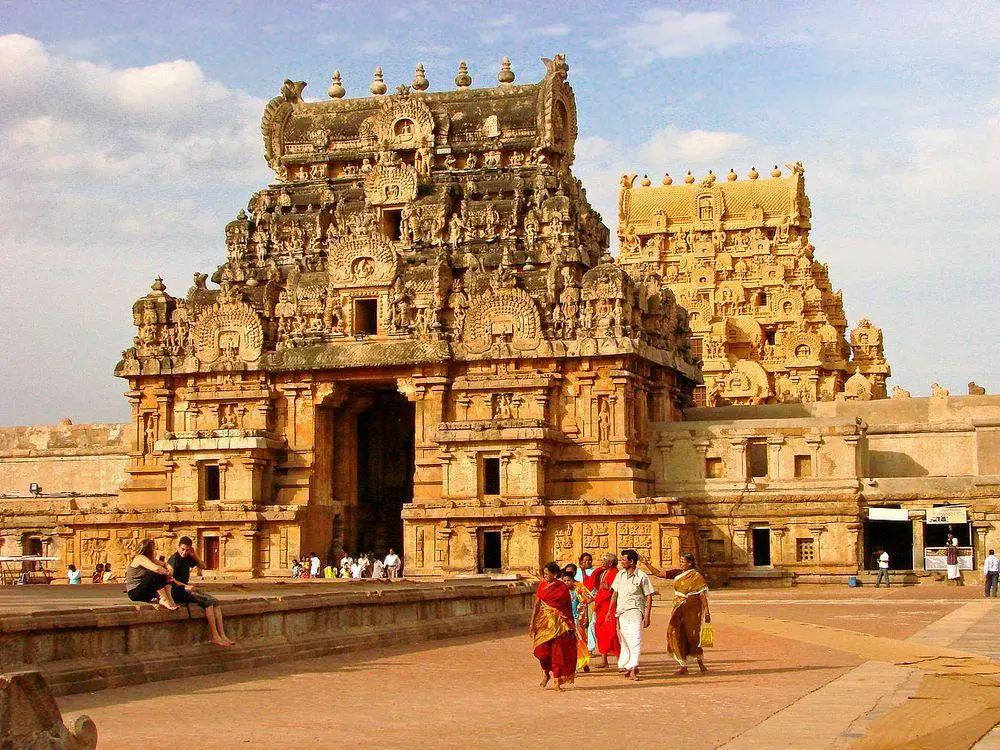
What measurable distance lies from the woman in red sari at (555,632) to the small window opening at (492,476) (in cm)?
3104

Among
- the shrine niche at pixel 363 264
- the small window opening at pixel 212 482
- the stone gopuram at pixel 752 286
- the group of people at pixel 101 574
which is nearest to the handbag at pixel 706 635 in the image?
the group of people at pixel 101 574

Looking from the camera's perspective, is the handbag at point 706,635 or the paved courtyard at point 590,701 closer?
the paved courtyard at point 590,701

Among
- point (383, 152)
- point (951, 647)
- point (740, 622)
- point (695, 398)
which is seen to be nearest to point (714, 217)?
point (695, 398)

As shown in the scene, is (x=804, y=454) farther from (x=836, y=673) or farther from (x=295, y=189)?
(x=836, y=673)

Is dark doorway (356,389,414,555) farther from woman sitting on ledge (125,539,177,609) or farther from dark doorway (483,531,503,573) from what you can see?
woman sitting on ledge (125,539,177,609)

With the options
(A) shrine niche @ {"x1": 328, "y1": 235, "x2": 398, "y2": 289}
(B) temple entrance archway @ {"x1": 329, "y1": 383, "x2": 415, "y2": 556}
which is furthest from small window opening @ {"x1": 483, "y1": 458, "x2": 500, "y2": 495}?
(A) shrine niche @ {"x1": 328, "y1": 235, "x2": 398, "y2": 289}

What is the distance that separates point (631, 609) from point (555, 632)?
1861 mm

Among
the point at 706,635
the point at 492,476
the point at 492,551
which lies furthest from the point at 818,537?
the point at 706,635

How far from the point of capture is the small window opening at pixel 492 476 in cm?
5012

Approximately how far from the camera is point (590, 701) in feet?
56.4

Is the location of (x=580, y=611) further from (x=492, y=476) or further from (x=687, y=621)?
(x=492, y=476)

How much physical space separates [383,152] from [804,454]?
18360mm

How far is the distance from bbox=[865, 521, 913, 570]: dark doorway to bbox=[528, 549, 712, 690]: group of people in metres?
30.0

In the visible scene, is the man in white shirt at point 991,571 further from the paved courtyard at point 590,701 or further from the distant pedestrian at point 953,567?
the paved courtyard at point 590,701
